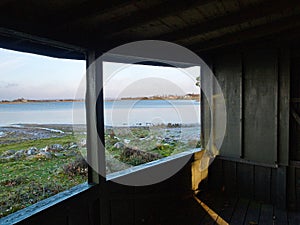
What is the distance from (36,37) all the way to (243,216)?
9.95 ft

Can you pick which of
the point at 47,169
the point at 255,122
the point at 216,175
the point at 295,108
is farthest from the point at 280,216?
the point at 47,169

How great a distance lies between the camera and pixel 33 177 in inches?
72.7

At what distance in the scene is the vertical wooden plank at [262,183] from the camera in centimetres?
326

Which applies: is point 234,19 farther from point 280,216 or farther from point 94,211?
point 280,216

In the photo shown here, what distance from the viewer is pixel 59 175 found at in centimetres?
204

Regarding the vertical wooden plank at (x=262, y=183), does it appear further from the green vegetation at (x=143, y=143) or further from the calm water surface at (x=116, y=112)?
the calm water surface at (x=116, y=112)

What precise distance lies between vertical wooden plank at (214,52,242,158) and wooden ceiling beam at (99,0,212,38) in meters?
1.85

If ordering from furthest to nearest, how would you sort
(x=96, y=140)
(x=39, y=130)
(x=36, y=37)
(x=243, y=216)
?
(x=243, y=216) < (x=96, y=140) < (x=39, y=130) < (x=36, y=37)

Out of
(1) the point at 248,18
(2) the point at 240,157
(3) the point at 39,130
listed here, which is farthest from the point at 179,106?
(3) the point at 39,130

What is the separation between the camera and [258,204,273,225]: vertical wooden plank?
2789 millimetres

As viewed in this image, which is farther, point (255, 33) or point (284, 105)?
point (284, 105)

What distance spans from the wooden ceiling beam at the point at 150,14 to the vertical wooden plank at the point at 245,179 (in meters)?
2.54

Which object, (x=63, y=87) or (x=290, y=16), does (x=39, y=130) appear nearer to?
(x=63, y=87)

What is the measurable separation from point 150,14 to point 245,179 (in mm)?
2772
